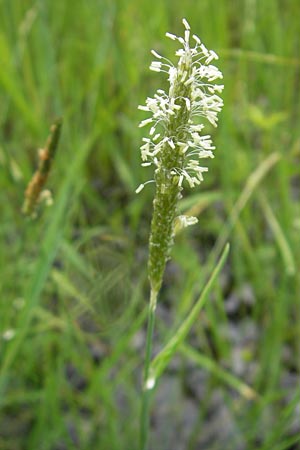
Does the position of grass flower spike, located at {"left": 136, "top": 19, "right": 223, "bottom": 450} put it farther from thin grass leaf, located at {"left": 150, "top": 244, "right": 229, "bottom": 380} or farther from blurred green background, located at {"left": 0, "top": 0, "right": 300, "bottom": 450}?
blurred green background, located at {"left": 0, "top": 0, "right": 300, "bottom": 450}

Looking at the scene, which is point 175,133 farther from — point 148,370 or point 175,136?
point 148,370

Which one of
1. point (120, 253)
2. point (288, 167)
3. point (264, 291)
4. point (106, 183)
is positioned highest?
point (106, 183)

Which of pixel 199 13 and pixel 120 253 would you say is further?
pixel 199 13

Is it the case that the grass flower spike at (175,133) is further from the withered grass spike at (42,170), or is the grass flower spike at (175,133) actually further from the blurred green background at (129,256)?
the blurred green background at (129,256)

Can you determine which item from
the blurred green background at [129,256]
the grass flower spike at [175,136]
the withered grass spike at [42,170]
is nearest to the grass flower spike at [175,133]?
the grass flower spike at [175,136]

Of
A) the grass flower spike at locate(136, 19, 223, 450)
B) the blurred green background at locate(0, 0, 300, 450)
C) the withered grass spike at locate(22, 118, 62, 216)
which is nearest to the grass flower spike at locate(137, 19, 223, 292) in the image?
the grass flower spike at locate(136, 19, 223, 450)

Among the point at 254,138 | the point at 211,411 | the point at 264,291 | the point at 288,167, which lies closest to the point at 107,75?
the point at 254,138

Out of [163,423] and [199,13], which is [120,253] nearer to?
[163,423]
